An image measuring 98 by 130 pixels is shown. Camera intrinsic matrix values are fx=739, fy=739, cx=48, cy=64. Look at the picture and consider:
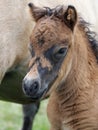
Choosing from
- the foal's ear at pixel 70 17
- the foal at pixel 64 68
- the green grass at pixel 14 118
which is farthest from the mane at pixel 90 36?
the green grass at pixel 14 118

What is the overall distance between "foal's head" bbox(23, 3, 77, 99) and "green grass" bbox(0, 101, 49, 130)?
3105 millimetres

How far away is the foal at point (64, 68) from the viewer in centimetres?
571

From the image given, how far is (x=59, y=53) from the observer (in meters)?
5.77

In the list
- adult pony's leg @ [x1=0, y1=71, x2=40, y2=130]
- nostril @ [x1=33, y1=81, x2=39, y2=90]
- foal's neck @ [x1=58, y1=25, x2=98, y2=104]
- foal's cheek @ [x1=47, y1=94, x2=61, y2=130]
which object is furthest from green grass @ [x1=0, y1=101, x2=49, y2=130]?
nostril @ [x1=33, y1=81, x2=39, y2=90]

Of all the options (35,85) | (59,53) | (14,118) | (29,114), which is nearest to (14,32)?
(59,53)

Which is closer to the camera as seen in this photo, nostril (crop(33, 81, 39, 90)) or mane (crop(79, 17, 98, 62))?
nostril (crop(33, 81, 39, 90))

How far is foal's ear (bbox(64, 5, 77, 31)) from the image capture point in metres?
5.89

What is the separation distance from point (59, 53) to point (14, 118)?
404cm

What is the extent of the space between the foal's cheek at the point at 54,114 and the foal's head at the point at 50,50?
31cm

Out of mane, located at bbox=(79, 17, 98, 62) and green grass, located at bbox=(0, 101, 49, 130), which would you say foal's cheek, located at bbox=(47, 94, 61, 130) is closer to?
mane, located at bbox=(79, 17, 98, 62)

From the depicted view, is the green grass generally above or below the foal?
below

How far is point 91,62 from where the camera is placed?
20.5ft

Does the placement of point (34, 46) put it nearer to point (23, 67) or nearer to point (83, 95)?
point (83, 95)

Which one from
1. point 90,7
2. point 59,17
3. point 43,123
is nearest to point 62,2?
point 90,7
